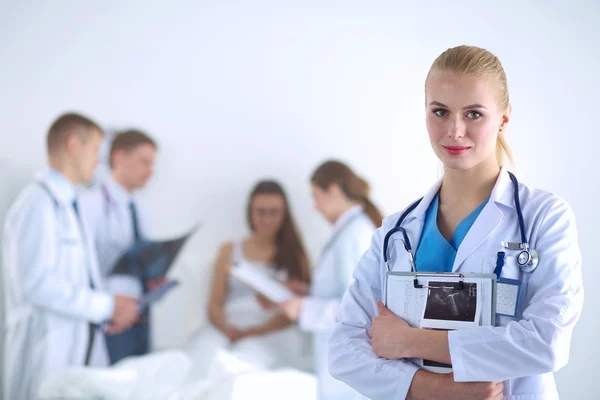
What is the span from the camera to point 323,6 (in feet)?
13.5

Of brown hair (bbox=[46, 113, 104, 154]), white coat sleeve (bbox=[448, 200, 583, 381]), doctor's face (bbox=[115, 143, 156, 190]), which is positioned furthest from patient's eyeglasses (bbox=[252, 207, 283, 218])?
white coat sleeve (bbox=[448, 200, 583, 381])

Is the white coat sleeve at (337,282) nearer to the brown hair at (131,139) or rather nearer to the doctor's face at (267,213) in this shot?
the doctor's face at (267,213)

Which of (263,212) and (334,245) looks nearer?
(334,245)

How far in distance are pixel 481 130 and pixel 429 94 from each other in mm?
137

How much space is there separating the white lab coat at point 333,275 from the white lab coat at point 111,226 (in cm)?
110

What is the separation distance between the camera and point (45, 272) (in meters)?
3.72

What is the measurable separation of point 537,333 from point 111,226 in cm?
324

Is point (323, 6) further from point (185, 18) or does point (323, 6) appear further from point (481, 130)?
point (481, 130)

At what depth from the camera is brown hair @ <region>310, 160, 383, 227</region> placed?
397cm

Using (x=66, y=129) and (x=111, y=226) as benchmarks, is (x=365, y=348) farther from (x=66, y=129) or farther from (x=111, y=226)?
(x=66, y=129)

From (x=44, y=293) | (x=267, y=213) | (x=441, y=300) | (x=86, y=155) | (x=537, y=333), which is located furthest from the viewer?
(x=267, y=213)

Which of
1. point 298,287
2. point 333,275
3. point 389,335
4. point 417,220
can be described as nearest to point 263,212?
point 298,287

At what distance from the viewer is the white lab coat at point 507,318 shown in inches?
46.4

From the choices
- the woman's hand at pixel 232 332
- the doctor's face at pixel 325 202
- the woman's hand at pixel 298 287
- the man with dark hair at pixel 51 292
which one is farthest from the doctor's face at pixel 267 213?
the man with dark hair at pixel 51 292
